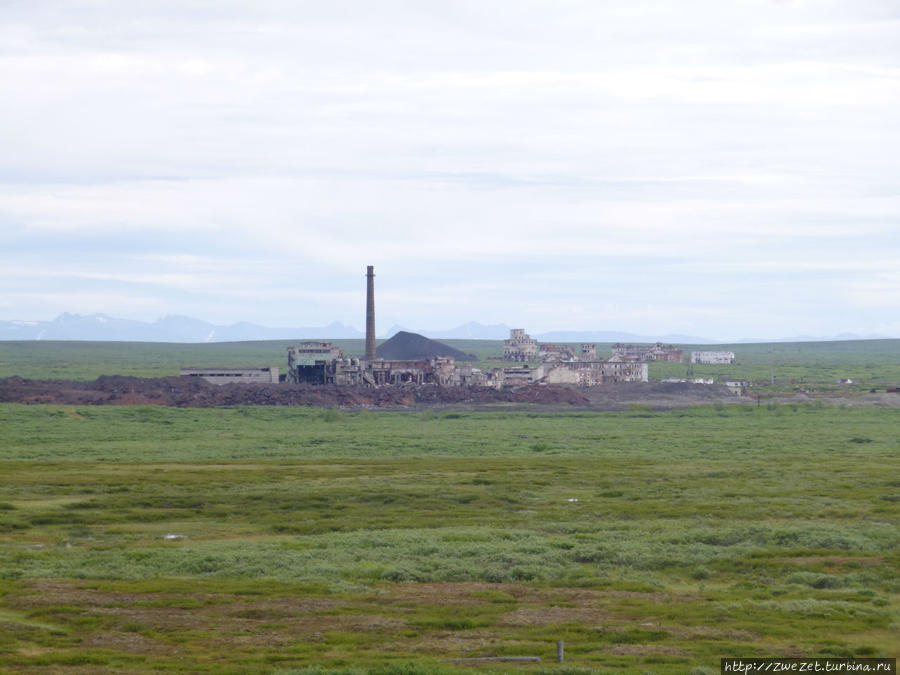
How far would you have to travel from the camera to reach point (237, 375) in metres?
135

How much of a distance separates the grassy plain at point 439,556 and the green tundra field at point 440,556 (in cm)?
11

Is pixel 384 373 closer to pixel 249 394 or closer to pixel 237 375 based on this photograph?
pixel 237 375

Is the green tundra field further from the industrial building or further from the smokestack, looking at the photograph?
the smokestack

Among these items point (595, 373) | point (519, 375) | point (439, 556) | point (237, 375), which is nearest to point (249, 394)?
point (237, 375)

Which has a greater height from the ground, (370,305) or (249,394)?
(370,305)

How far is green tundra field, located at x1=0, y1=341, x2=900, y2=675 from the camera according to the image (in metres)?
21.5

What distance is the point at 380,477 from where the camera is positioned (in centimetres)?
5428

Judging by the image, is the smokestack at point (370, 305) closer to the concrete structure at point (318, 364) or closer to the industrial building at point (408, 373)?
the industrial building at point (408, 373)

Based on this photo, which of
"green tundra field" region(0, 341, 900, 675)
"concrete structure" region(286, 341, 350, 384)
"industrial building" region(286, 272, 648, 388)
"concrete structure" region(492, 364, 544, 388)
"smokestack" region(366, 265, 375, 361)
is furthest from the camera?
"smokestack" region(366, 265, 375, 361)

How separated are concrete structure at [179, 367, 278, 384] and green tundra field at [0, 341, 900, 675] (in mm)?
61621

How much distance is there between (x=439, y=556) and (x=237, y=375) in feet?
347

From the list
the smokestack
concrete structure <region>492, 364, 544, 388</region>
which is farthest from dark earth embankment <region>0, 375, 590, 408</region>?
the smokestack

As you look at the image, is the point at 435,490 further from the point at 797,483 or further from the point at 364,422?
the point at 364,422

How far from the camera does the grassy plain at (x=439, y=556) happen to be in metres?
21.7
